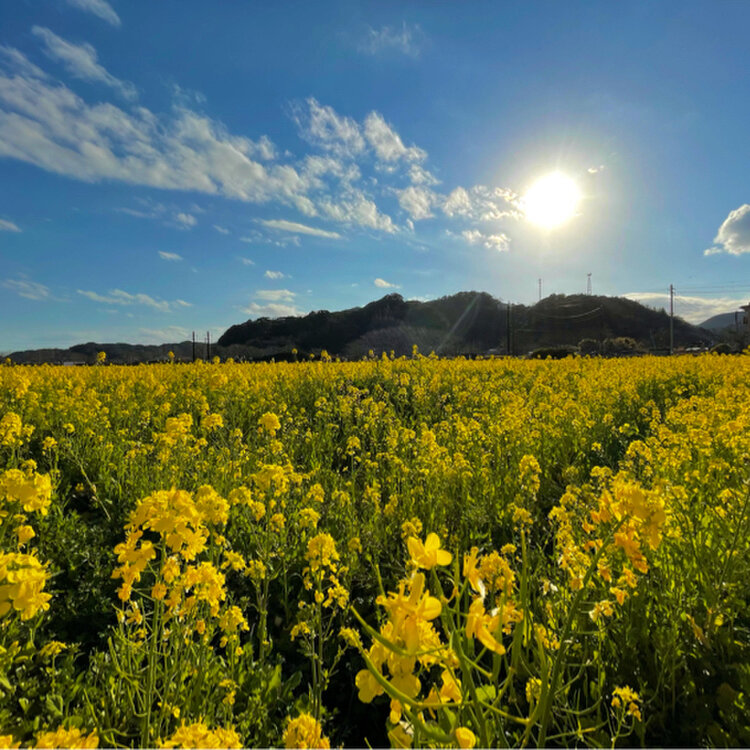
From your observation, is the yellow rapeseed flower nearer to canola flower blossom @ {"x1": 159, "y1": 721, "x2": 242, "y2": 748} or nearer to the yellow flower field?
the yellow flower field

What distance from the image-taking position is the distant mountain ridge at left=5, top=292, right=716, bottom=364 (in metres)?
Answer: 64.6

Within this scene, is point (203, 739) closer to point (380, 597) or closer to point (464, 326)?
point (380, 597)

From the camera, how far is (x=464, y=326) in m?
73.9

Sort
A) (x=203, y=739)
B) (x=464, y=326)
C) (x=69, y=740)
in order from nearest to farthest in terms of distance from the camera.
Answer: (x=69, y=740), (x=203, y=739), (x=464, y=326)

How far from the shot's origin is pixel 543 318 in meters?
74.7

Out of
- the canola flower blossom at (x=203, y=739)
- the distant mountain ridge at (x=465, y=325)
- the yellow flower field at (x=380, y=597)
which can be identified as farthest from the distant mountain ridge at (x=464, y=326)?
the canola flower blossom at (x=203, y=739)

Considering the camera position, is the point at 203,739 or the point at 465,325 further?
the point at 465,325

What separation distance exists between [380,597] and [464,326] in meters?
75.0

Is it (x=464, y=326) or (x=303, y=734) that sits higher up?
(x=464, y=326)

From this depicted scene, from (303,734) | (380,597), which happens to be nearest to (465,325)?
(303,734)

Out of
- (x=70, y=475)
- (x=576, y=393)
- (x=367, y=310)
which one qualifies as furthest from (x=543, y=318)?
(x=70, y=475)

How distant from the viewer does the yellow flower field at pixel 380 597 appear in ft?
3.28

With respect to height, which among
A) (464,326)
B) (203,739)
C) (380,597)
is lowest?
(203,739)

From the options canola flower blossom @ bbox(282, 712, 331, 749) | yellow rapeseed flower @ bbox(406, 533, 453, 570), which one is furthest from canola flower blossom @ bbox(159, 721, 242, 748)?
yellow rapeseed flower @ bbox(406, 533, 453, 570)
